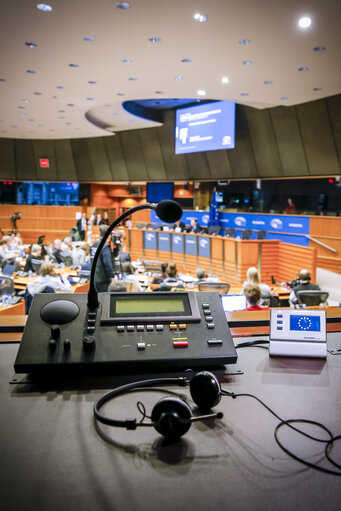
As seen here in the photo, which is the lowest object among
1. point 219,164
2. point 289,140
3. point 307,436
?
point 307,436

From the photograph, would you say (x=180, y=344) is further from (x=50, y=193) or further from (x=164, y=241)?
(x=50, y=193)

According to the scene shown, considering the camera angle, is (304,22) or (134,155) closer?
(304,22)

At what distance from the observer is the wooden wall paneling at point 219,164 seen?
1284 centimetres

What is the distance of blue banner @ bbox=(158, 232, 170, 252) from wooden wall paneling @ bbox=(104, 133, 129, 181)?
4.79m

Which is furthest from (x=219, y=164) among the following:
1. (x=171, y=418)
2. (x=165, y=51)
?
(x=171, y=418)

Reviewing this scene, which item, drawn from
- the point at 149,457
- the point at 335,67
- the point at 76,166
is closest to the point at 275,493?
the point at 149,457

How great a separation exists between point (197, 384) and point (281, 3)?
4.39 m

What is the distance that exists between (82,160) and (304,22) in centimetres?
1289

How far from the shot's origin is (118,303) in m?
1.25

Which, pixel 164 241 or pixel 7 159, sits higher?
pixel 7 159

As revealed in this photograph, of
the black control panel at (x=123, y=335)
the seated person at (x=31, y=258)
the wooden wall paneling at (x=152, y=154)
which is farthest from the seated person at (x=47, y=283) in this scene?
the wooden wall paneling at (x=152, y=154)

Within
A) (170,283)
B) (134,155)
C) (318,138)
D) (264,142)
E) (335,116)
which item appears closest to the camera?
(170,283)

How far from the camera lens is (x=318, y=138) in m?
10.1

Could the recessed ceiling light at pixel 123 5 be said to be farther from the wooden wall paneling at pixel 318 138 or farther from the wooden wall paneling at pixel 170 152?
the wooden wall paneling at pixel 170 152
